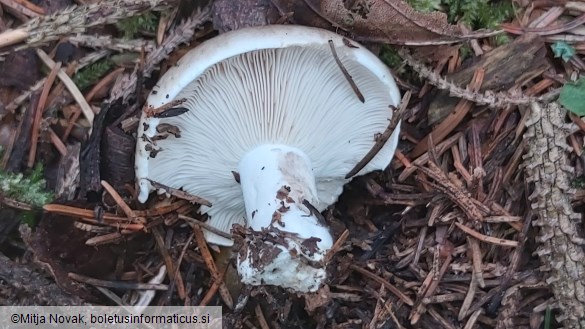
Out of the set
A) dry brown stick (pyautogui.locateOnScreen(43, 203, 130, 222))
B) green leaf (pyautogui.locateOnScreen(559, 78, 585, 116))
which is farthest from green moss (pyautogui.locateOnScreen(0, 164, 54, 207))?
green leaf (pyautogui.locateOnScreen(559, 78, 585, 116))

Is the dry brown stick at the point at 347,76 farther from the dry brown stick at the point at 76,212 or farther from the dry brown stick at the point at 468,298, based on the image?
the dry brown stick at the point at 76,212

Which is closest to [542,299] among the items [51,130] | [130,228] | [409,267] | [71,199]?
[409,267]

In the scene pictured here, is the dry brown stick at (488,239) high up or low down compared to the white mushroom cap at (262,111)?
down

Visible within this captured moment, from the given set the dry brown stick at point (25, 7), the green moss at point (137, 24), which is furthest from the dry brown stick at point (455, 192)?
the dry brown stick at point (25, 7)

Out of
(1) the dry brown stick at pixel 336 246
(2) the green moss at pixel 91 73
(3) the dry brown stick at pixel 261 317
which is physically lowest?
(3) the dry brown stick at pixel 261 317

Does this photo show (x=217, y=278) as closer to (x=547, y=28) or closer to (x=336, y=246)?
(x=336, y=246)
